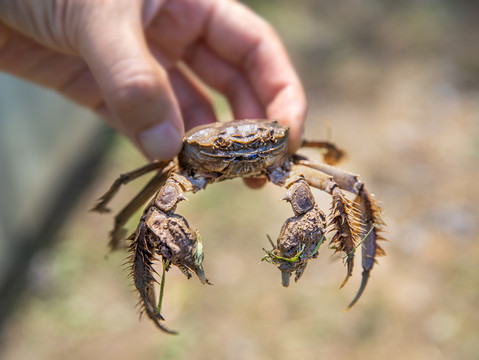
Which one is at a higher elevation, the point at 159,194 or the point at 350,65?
the point at 159,194

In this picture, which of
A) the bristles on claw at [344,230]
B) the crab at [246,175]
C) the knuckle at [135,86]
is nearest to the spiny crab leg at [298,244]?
the crab at [246,175]

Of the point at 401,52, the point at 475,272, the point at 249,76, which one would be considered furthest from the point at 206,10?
the point at 401,52

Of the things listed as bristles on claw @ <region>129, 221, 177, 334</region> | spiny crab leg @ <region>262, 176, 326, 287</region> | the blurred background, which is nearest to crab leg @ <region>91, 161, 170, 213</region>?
bristles on claw @ <region>129, 221, 177, 334</region>

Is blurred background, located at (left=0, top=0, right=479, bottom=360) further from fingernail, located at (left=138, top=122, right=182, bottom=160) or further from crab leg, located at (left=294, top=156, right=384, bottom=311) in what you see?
fingernail, located at (left=138, top=122, right=182, bottom=160)

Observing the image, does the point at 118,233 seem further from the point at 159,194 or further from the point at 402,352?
the point at 402,352

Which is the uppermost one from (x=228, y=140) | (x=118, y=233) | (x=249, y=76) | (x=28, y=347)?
(x=228, y=140)

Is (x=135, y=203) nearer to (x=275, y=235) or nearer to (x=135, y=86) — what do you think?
(x=135, y=86)

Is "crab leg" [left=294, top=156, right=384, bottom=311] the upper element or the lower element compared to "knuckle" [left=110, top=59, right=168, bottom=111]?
lower

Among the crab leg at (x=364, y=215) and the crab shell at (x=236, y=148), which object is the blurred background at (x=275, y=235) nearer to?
the crab leg at (x=364, y=215)
